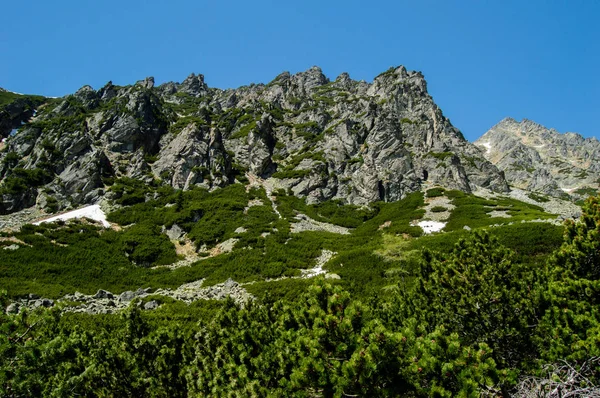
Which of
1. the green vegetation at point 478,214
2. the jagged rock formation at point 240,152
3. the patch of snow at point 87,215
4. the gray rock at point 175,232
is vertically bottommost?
the gray rock at point 175,232

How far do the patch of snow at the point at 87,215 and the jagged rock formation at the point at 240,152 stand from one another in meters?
3.20

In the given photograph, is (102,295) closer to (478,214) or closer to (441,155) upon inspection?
(478,214)

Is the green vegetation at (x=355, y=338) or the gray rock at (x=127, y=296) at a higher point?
the green vegetation at (x=355, y=338)

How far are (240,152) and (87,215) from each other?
34802 mm

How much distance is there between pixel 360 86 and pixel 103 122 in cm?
8356

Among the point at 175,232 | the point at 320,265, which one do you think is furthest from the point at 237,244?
the point at 320,265

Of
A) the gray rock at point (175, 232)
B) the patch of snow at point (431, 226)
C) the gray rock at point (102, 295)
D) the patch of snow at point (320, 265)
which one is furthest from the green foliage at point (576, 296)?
the gray rock at point (175, 232)

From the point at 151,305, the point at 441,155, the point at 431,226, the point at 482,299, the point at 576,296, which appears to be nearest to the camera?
the point at 576,296

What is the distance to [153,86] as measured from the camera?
145 metres

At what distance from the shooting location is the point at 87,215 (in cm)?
4459

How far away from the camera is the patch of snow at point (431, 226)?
41188 mm

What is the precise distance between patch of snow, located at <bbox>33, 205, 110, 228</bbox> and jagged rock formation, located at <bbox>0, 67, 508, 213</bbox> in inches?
126

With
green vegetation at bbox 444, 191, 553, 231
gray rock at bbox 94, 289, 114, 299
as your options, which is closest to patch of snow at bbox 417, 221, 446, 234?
green vegetation at bbox 444, 191, 553, 231

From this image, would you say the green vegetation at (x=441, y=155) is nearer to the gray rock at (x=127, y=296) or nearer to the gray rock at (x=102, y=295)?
the gray rock at (x=127, y=296)
